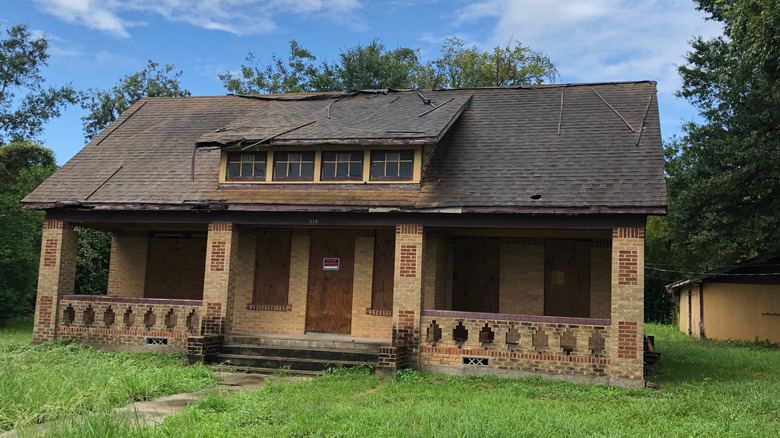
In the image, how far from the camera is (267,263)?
52.5ft

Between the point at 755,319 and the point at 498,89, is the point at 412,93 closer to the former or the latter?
the point at 498,89

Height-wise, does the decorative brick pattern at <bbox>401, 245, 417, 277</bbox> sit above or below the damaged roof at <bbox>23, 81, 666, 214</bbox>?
below

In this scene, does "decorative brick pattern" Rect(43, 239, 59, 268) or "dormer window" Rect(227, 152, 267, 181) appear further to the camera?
"decorative brick pattern" Rect(43, 239, 59, 268)

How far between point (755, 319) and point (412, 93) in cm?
1523

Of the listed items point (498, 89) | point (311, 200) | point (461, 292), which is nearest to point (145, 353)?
point (311, 200)

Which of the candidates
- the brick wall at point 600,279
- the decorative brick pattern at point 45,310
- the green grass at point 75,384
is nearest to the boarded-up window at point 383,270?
the green grass at point 75,384

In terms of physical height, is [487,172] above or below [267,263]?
above

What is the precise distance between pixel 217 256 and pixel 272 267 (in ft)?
5.57

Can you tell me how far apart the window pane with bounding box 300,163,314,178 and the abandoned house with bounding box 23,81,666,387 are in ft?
0.12

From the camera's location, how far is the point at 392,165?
1458 centimetres

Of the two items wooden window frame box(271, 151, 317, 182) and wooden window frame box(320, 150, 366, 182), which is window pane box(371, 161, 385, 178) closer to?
wooden window frame box(320, 150, 366, 182)

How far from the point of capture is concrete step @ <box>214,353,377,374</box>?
1317 cm

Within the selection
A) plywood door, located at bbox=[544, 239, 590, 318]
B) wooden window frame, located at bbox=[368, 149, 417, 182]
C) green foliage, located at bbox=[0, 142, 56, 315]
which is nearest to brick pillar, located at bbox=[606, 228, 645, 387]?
plywood door, located at bbox=[544, 239, 590, 318]

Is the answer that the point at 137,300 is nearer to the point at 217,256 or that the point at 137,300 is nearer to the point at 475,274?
the point at 217,256
